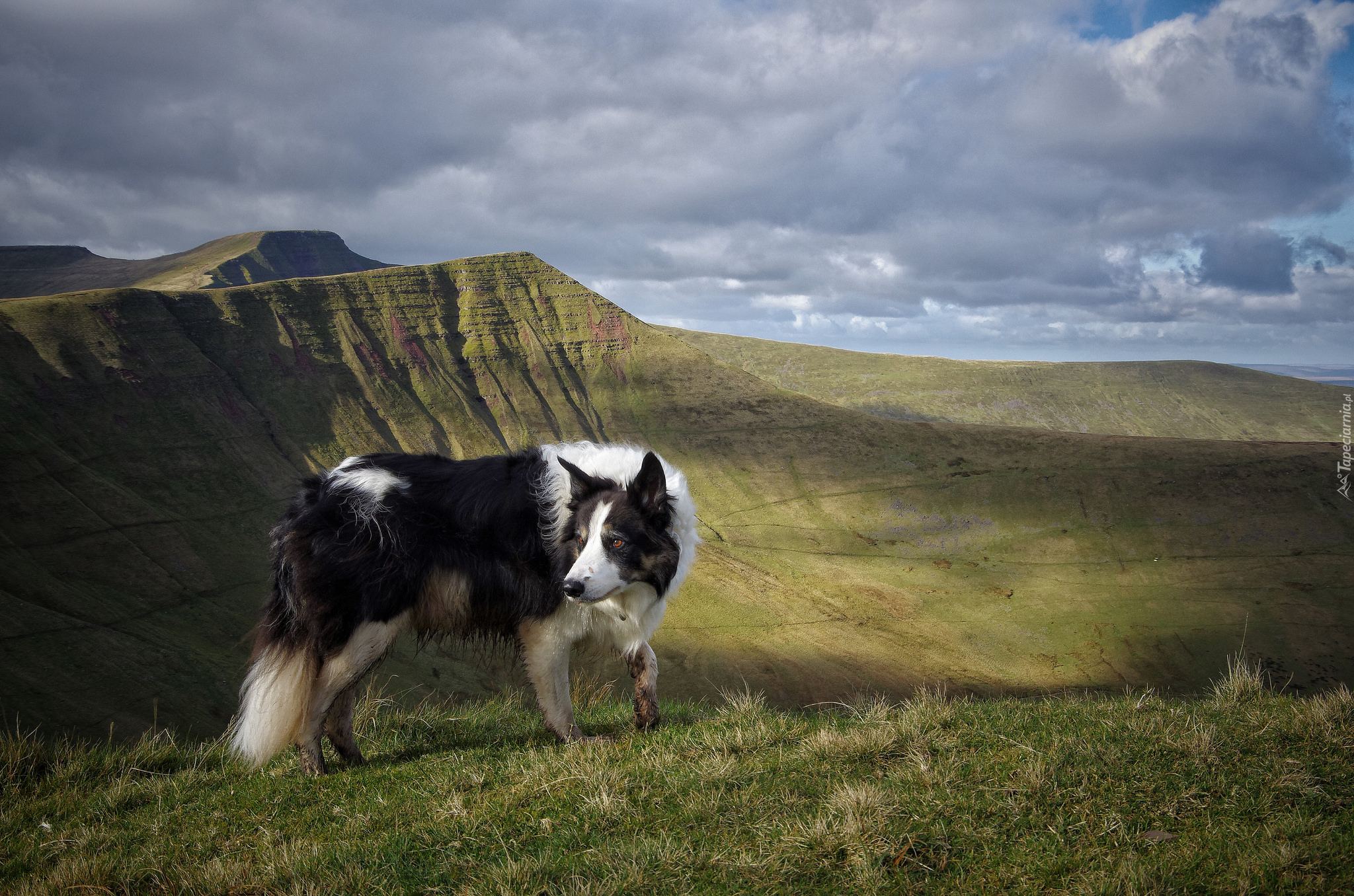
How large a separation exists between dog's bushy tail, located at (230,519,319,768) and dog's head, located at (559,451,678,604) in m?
2.10

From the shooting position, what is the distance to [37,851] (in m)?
4.43

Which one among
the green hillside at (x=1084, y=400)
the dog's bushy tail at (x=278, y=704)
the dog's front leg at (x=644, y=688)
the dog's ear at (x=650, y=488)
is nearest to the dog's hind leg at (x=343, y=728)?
the dog's bushy tail at (x=278, y=704)

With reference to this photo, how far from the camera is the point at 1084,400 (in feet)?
617

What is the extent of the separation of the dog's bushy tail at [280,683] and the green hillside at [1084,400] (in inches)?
6590

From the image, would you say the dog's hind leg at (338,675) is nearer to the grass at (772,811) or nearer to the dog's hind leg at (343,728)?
the dog's hind leg at (343,728)

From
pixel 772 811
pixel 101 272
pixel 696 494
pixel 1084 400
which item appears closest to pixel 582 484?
pixel 772 811

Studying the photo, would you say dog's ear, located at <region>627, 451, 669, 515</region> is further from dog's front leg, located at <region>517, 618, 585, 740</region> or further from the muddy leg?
the muddy leg

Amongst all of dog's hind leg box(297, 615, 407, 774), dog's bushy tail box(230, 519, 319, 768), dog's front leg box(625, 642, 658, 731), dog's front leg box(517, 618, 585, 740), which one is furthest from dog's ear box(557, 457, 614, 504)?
dog's bushy tail box(230, 519, 319, 768)

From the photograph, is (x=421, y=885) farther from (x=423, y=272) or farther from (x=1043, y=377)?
(x=1043, y=377)

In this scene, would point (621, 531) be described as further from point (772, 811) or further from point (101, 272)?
point (101, 272)

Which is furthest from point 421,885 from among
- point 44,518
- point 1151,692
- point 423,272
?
point 423,272

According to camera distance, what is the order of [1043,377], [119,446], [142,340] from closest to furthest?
[119,446]
[142,340]
[1043,377]

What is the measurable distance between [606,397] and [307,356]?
37.4 m

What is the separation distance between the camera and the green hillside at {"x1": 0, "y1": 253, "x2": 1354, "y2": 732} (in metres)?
46.6
